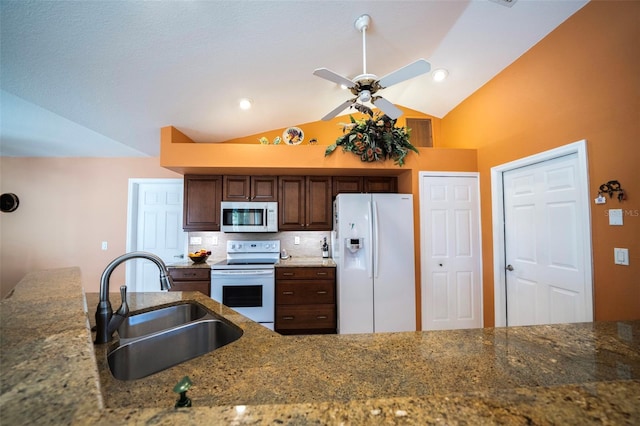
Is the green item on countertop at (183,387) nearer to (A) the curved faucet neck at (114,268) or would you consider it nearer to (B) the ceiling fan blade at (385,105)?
(A) the curved faucet neck at (114,268)

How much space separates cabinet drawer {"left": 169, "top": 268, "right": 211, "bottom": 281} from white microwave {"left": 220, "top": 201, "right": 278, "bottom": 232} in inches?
22.6

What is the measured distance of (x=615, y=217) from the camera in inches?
63.4

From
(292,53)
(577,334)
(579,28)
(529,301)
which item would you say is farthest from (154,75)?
(529,301)

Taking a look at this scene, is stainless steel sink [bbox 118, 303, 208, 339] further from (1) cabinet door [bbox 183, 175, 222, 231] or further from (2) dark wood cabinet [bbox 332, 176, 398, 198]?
(2) dark wood cabinet [bbox 332, 176, 398, 198]

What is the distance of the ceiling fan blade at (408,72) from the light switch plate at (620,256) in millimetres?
1755

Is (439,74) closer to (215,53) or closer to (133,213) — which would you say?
(215,53)

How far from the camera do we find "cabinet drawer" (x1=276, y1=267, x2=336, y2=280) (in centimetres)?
294

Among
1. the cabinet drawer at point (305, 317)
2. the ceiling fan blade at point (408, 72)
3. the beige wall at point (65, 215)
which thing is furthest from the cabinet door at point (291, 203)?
the beige wall at point (65, 215)

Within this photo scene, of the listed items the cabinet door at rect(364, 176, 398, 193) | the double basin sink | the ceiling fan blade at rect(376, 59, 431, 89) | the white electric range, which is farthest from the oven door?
the ceiling fan blade at rect(376, 59, 431, 89)

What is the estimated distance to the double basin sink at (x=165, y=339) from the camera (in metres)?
1.00

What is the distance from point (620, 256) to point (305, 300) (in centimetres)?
266

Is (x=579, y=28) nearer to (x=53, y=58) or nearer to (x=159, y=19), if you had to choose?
(x=159, y=19)

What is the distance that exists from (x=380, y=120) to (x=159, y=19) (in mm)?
2236

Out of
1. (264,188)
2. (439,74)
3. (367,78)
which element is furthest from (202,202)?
(439,74)
